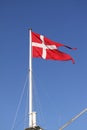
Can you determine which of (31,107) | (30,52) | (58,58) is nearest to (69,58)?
(58,58)

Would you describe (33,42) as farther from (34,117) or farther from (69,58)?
(34,117)

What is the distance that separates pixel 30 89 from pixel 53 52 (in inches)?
266

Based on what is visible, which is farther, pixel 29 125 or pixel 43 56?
pixel 43 56

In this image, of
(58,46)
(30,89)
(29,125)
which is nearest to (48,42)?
(58,46)

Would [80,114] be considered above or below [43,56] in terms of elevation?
below

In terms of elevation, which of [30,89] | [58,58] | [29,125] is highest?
[58,58]

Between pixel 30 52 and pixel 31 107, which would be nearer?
pixel 31 107

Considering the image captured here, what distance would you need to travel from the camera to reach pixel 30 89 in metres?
50.1

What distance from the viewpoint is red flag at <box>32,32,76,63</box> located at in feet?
178

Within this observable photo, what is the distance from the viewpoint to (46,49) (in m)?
54.9

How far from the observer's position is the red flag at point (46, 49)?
54.2m

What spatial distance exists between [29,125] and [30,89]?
3598 millimetres

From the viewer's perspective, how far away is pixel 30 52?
174 ft

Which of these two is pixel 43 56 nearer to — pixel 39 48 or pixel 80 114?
pixel 39 48
